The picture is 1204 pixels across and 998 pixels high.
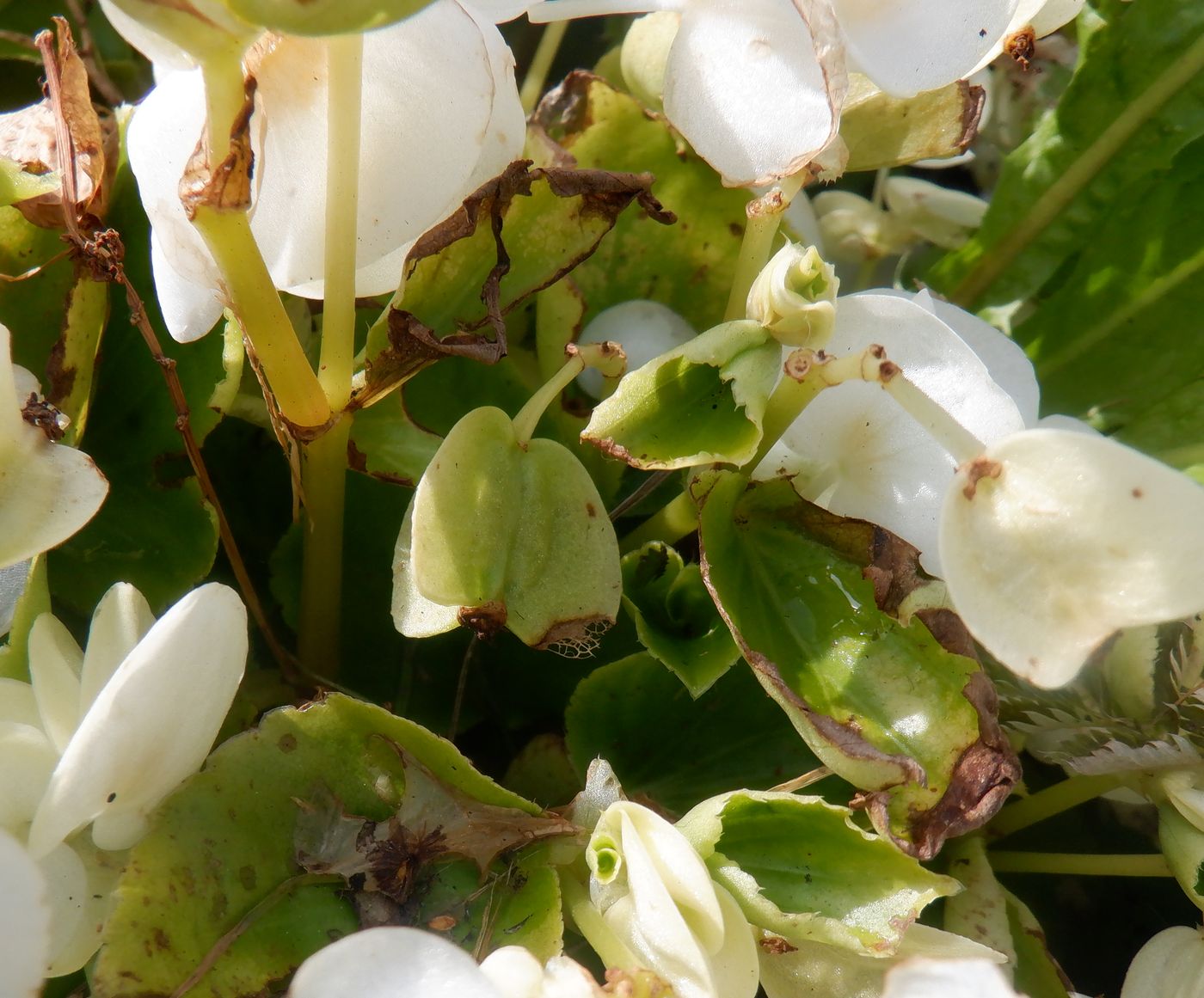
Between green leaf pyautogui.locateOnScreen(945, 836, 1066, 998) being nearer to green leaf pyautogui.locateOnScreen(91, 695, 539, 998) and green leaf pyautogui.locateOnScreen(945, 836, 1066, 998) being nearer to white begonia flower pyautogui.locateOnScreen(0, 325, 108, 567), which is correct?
green leaf pyautogui.locateOnScreen(91, 695, 539, 998)

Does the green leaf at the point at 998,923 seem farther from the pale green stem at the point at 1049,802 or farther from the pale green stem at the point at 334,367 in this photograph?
the pale green stem at the point at 334,367

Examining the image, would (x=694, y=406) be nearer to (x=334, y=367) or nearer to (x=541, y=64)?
(x=334, y=367)

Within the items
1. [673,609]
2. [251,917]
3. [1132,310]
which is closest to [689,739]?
[673,609]

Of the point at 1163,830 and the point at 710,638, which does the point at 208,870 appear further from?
the point at 1163,830

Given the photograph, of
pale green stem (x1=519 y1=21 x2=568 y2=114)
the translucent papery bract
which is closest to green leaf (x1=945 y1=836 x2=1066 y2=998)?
the translucent papery bract

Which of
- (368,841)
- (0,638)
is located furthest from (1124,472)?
(0,638)

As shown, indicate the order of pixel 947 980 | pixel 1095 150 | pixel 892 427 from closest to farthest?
1. pixel 947 980
2. pixel 892 427
3. pixel 1095 150

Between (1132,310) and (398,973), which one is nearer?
(398,973)

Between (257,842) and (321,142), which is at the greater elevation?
(321,142)
